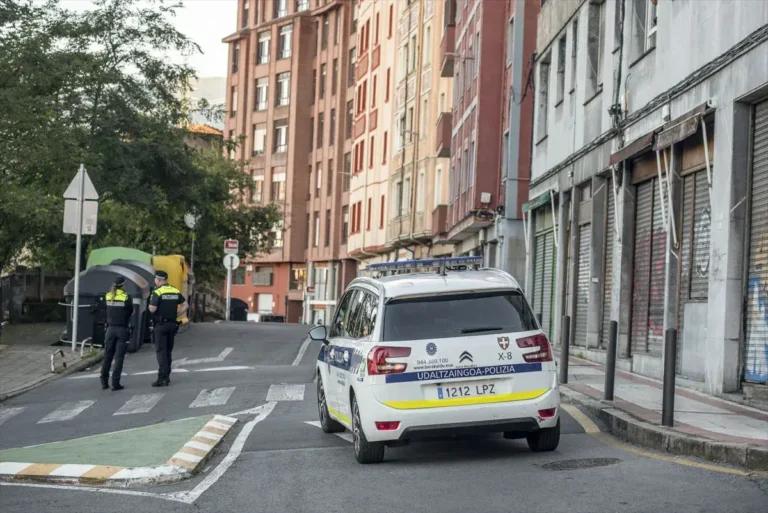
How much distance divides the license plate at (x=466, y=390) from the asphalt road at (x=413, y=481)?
1.88ft

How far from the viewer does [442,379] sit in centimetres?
1091

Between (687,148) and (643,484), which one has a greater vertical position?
(687,148)

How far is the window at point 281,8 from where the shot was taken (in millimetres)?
86938

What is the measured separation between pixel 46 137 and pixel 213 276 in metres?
28.5

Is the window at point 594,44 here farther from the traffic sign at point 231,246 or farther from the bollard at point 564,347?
the traffic sign at point 231,246

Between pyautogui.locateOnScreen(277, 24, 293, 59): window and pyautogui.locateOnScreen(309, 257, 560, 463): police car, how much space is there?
74.9 meters

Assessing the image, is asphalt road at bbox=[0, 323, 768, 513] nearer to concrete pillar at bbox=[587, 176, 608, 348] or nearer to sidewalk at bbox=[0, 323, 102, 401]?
sidewalk at bbox=[0, 323, 102, 401]

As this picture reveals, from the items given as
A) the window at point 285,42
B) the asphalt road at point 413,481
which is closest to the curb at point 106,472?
the asphalt road at point 413,481

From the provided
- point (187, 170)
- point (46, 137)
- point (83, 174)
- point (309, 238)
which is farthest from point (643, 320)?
point (309, 238)

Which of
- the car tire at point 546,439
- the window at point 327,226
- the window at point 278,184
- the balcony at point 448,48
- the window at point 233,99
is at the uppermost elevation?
the window at point 233,99

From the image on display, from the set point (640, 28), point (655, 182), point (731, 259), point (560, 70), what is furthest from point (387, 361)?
point (560, 70)

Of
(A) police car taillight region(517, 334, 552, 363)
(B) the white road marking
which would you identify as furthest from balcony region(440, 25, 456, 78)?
(A) police car taillight region(517, 334, 552, 363)

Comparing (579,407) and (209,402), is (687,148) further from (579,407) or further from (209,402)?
(209,402)

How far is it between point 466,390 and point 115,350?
11.0 m
